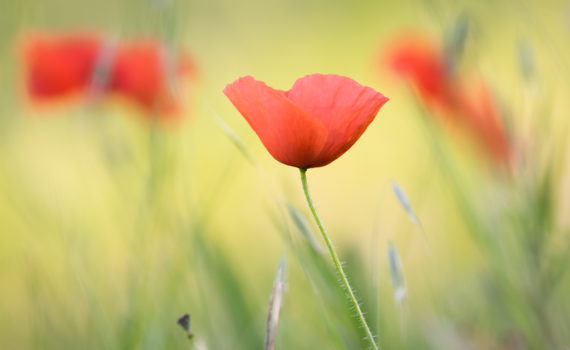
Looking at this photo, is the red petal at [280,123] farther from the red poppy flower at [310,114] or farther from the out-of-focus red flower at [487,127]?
the out-of-focus red flower at [487,127]

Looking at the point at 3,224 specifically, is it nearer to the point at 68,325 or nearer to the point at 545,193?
the point at 68,325

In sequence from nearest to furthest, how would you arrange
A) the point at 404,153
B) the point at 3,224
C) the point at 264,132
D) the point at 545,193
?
the point at 264,132 → the point at 545,193 → the point at 3,224 → the point at 404,153

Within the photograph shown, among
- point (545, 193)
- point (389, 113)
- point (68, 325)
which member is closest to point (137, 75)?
point (68, 325)

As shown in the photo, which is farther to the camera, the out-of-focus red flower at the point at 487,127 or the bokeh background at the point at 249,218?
the out-of-focus red flower at the point at 487,127

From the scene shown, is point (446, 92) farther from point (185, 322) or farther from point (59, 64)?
point (185, 322)

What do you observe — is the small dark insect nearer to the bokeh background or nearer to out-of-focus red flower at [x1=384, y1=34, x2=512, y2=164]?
the bokeh background

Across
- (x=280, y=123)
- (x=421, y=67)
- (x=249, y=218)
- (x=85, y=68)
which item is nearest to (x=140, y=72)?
(x=85, y=68)

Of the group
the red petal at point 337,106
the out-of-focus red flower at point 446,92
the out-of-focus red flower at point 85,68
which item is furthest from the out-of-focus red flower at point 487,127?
the red petal at point 337,106
